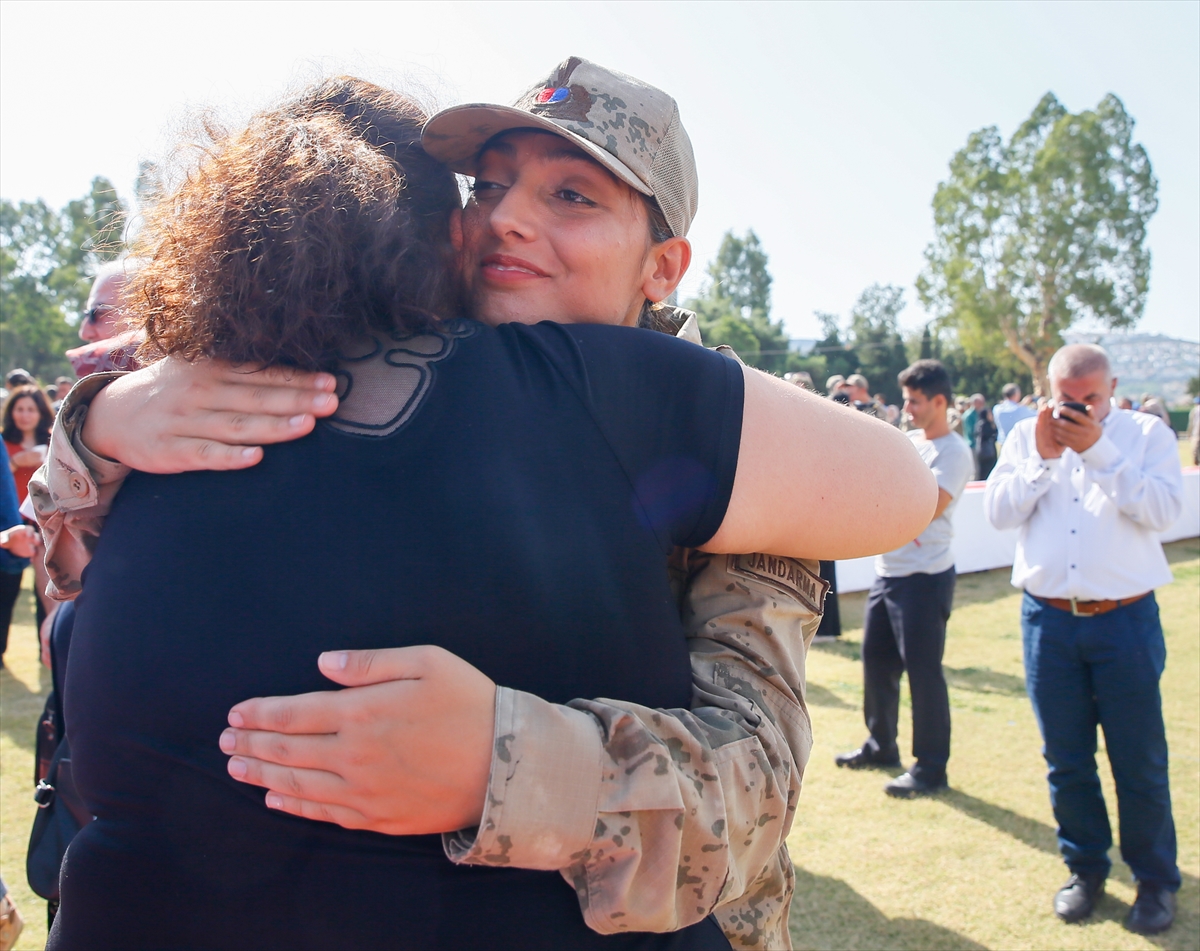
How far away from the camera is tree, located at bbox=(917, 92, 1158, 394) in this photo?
132 ft

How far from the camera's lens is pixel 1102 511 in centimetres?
445

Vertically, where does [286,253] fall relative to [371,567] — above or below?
above

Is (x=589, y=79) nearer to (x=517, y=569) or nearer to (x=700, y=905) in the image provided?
(x=517, y=569)

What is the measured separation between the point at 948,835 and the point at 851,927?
1166mm

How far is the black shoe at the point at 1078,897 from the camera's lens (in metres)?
4.19

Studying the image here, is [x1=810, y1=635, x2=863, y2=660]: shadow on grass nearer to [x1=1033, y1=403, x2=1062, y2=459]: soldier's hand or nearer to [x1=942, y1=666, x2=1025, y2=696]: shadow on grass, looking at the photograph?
[x1=942, y1=666, x2=1025, y2=696]: shadow on grass

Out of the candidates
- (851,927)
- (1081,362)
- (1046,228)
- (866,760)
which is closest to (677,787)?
(851,927)

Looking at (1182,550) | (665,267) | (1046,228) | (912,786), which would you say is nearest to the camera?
(665,267)

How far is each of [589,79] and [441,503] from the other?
917 millimetres

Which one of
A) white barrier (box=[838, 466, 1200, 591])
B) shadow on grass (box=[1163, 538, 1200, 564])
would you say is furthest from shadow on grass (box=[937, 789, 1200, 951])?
shadow on grass (box=[1163, 538, 1200, 564])

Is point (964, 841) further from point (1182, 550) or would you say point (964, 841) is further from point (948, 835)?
point (1182, 550)

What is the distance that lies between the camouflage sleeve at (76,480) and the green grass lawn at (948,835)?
12.2 ft

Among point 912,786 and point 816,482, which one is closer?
point 816,482

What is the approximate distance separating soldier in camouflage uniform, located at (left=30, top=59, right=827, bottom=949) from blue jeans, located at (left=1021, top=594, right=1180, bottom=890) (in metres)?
3.40
